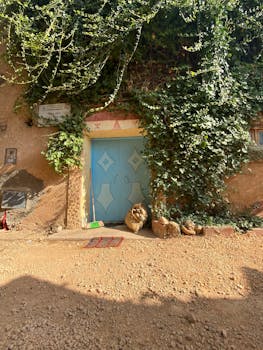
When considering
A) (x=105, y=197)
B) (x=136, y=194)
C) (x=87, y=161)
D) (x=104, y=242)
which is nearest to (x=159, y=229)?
(x=104, y=242)

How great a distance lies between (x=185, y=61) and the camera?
3646 millimetres

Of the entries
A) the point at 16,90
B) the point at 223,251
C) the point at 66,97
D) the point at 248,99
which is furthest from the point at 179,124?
the point at 16,90

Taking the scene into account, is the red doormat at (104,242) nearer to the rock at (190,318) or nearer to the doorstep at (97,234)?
the doorstep at (97,234)

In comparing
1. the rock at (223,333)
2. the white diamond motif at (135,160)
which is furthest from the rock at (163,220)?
the rock at (223,333)

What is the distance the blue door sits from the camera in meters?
3.99

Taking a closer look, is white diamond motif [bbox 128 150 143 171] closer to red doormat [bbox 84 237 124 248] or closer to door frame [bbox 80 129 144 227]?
door frame [bbox 80 129 144 227]

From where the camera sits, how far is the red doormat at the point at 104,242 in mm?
2669

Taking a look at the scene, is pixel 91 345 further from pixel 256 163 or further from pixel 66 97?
pixel 66 97

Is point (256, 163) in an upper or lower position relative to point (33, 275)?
upper

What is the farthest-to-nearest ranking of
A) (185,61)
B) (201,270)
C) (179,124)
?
1. (185,61)
2. (179,124)
3. (201,270)

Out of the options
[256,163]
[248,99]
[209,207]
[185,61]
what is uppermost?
[185,61]

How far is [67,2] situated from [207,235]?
4131 mm

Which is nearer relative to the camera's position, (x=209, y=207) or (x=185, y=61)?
(x=209, y=207)

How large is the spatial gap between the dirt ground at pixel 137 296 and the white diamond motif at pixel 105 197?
1.44 metres
